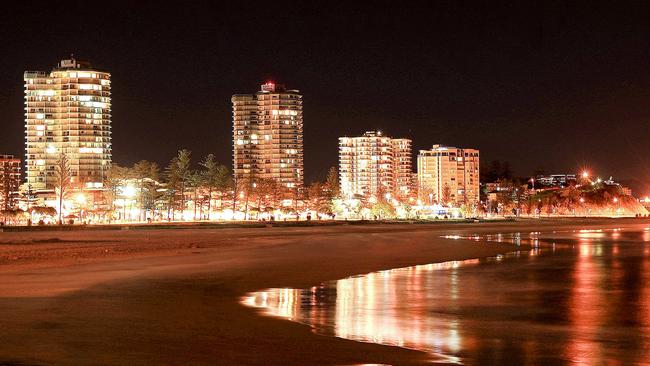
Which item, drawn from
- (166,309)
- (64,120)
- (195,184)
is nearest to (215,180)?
(195,184)

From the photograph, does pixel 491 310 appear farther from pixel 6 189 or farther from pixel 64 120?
pixel 64 120

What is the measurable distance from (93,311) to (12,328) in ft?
10.3

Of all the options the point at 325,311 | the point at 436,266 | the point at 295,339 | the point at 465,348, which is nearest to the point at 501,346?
the point at 465,348

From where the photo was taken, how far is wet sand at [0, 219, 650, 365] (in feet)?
49.3

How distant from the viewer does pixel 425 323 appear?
1886 cm

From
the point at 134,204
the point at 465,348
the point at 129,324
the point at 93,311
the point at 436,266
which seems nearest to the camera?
the point at 465,348

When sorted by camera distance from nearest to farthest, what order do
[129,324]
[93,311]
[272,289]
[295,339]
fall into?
[295,339] < [129,324] < [93,311] < [272,289]

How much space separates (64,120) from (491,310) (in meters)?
158

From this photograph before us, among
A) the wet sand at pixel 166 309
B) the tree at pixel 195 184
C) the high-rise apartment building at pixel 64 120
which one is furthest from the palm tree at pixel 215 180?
the wet sand at pixel 166 309

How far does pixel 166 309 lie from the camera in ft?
69.6

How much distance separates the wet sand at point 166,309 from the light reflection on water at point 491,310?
3.93 ft

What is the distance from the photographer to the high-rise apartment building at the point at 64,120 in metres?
164

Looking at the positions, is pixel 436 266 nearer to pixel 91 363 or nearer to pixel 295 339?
pixel 295 339

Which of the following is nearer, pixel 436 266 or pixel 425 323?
Answer: pixel 425 323
